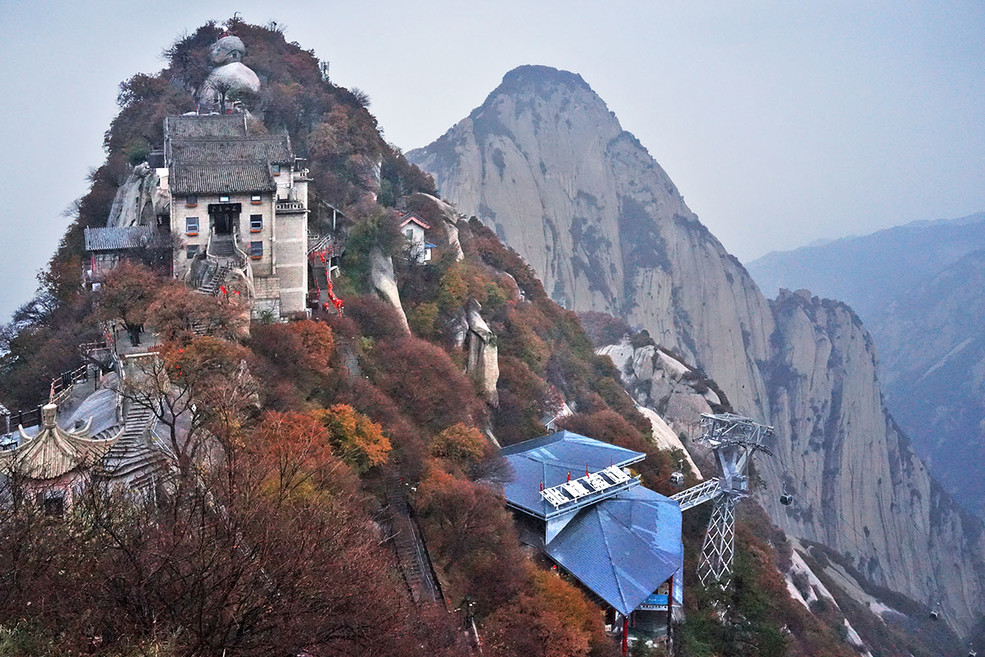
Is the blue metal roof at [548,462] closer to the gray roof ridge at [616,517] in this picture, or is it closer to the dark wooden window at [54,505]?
the gray roof ridge at [616,517]

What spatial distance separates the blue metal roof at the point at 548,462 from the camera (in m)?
23.3

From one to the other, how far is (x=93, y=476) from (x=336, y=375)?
9.73m

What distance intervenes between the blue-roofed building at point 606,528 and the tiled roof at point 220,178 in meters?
14.6

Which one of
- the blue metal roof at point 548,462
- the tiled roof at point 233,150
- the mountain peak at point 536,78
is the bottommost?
the blue metal roof at point 548,462

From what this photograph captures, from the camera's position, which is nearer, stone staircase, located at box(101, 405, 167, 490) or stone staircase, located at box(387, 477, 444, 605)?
stone staircase, located at box(101, 405, 167, 490)

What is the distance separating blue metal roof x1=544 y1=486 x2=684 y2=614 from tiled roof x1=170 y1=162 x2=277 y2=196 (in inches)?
676

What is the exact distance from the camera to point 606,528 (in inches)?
894

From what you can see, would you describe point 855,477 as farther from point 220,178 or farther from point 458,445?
point 220,178

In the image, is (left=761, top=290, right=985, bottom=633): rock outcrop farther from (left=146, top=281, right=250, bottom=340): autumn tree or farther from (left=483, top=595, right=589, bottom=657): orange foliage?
(left=146, top=281, right=250, bottom=340): autumn tree

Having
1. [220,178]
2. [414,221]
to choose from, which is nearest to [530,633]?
[220,178]

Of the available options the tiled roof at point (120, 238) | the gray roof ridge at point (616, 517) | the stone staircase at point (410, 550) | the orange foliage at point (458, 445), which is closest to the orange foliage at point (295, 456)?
the stone staircase at point (410, 550)

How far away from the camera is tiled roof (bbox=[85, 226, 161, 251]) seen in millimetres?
24859

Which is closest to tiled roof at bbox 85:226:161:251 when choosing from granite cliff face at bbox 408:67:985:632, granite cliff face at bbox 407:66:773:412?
granite cliff face at bbox 408:67:985:632

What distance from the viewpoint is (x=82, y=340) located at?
71.5 ft
